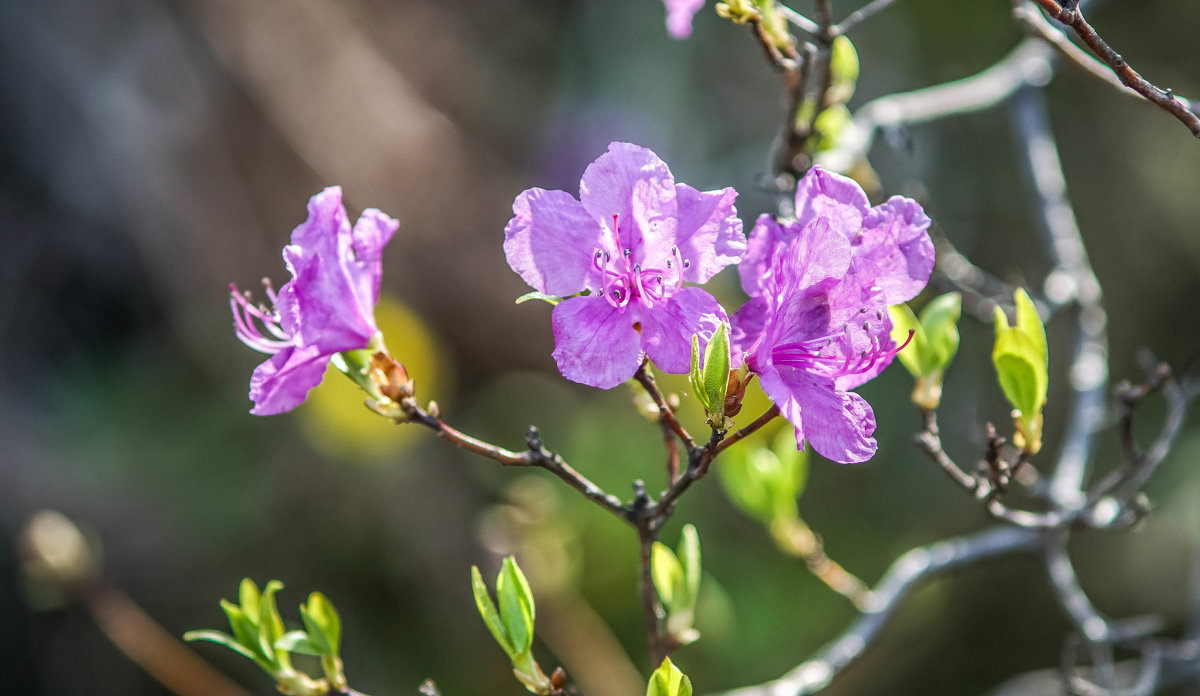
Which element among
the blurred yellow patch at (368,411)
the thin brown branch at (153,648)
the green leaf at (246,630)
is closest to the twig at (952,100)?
the green leaf at (246,630)

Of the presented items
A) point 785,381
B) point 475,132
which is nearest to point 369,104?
point 475,132

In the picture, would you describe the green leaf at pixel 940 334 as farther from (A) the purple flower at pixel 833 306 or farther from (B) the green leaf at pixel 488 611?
(B) the green leaf at pixel 488 611

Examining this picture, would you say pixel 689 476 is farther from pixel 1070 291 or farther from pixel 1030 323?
pixel 1070 291

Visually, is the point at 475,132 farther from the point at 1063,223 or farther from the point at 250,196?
the point at 1063,223

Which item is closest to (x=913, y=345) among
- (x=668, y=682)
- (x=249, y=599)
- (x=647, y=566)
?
(x=647, y=566)

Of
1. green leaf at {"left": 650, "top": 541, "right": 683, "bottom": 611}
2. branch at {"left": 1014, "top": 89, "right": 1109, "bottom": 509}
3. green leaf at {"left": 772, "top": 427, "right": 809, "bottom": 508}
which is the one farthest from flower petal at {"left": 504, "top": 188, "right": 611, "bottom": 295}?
branch at {"left": 1014, "top": 89, "right": 1109, "bottom": 509}

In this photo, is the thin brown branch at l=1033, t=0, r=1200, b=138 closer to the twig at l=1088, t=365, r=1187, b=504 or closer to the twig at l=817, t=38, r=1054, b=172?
the twig at l=1088, t=365, r=1187, b=504
